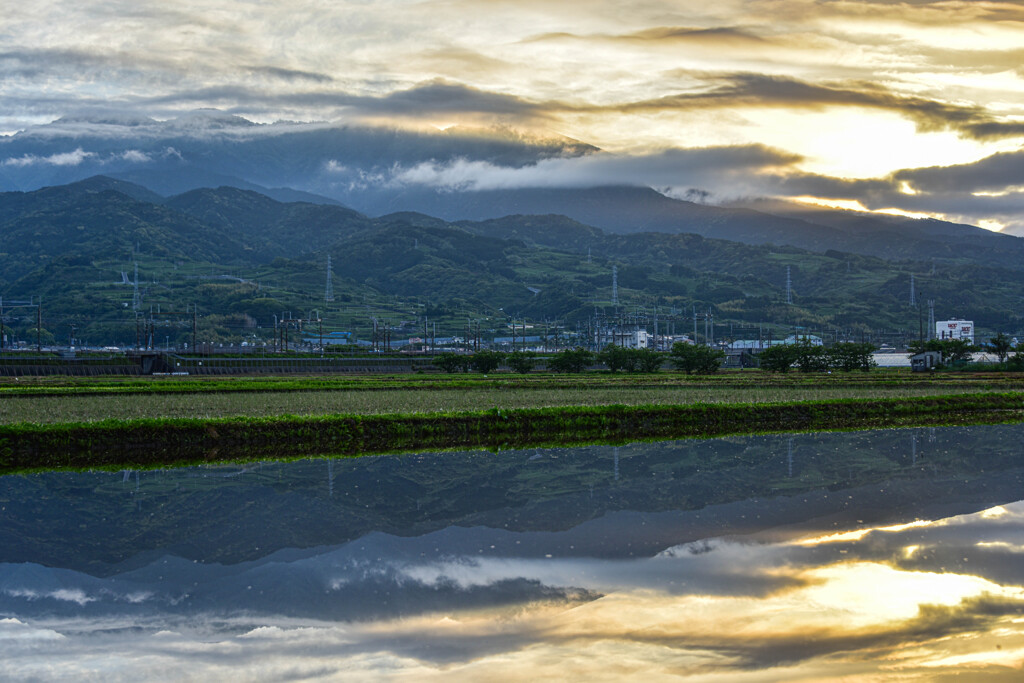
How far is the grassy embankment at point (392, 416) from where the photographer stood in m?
24.6

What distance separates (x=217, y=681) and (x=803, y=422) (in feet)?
90.1

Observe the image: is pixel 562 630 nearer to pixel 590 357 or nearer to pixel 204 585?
pixel 204 585

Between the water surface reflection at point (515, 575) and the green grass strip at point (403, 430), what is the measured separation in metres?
4.23

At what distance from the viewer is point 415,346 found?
6403 inches

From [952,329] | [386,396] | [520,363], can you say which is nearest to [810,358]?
[520,363]

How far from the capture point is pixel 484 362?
82438mm

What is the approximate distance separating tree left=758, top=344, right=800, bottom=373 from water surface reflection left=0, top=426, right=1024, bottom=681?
57420mm

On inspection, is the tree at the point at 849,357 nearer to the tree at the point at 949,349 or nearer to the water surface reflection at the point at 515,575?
the tree at the point at 949,349

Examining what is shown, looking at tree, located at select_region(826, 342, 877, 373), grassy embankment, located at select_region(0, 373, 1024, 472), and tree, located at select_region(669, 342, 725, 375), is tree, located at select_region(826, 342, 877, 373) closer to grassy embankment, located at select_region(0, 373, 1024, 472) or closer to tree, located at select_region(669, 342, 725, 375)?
tree, located at select_region(669, 342, 725, 375)

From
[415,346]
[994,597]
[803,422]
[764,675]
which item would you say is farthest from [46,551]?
[415,346]

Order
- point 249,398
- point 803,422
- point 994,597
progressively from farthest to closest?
point 249,398 < point 803,422 < point 994,597

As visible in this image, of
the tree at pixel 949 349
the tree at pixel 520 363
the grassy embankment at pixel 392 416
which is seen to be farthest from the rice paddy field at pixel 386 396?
the tree at pixel 949 349

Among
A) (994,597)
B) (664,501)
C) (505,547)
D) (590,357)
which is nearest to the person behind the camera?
(994,597)

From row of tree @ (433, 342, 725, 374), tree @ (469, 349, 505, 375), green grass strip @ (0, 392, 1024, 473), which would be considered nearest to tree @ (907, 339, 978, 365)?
row of tree @ (433, 342, 725, 374)
